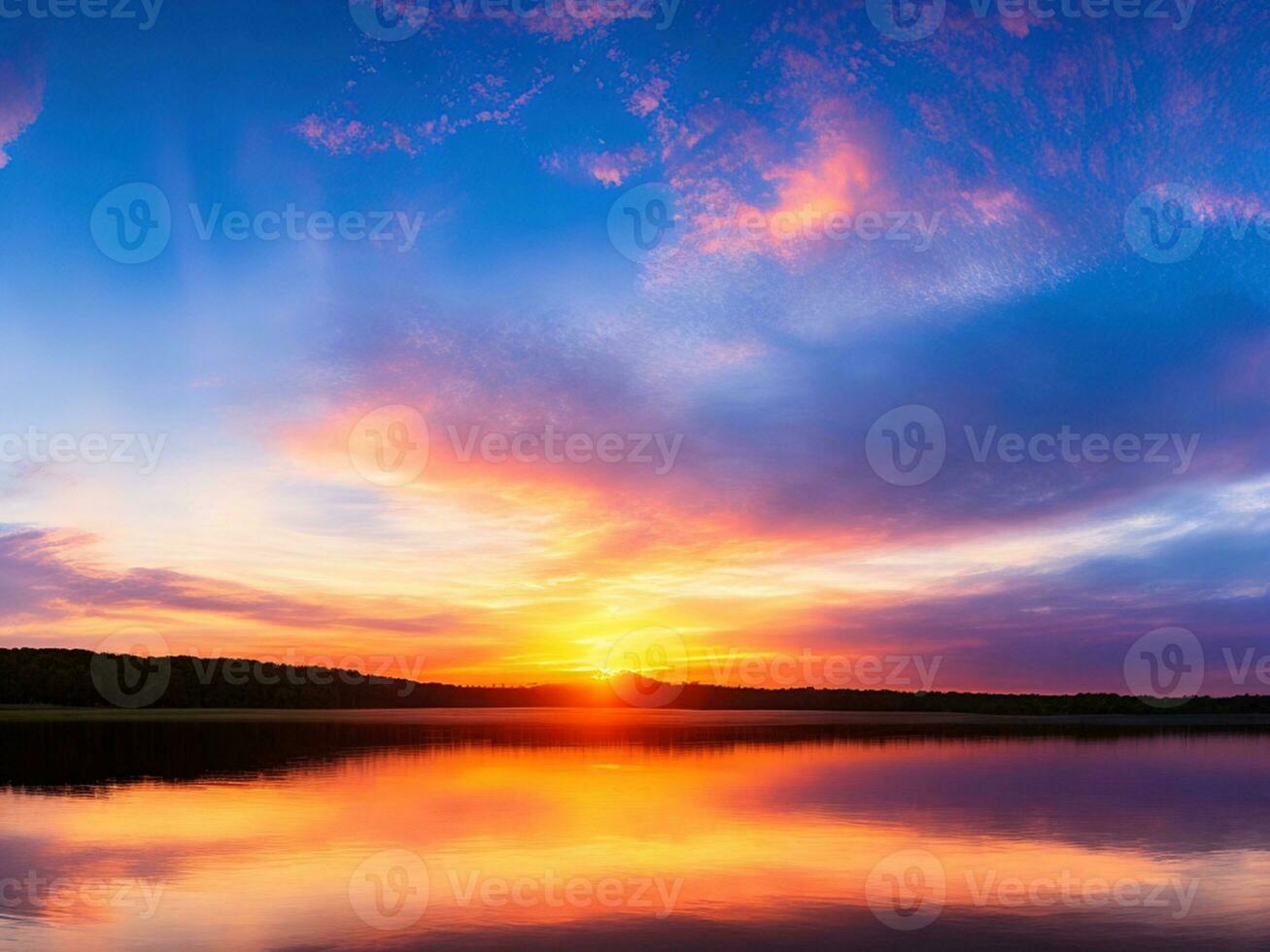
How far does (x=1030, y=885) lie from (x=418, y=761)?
45.3 metres

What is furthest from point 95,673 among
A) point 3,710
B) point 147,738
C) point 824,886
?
point 824,886

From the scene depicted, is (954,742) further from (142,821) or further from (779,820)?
(142,821)

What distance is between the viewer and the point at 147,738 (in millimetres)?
91625
